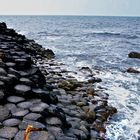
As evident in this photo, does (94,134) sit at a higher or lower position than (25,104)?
lower

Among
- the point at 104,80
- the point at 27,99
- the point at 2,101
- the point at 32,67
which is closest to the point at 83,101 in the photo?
the point at 32,67

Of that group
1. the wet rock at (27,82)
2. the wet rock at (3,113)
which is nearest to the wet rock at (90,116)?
the wet rock at (27,82)

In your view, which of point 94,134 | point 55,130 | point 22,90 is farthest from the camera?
point 94,134

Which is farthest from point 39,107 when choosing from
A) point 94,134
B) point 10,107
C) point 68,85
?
point 68,85

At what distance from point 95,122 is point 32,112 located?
2654mm

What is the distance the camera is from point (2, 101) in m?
6.90

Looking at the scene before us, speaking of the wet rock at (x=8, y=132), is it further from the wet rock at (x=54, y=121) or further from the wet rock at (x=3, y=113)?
the wet rock at (x=54, y=121)

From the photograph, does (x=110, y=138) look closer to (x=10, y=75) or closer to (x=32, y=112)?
(x=32, y=112)

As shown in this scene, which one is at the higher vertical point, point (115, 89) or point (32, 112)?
point (32, 112)

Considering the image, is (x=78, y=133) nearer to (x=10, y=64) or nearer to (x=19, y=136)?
(x=19, y=136)

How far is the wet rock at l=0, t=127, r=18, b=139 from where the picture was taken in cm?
569

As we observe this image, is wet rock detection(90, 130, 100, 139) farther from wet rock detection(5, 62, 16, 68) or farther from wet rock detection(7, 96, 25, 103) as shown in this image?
wet rock detection(5, 62, 16, 68)

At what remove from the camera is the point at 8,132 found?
5.83 metres

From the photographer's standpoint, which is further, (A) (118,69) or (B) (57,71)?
(A) (118,69)
